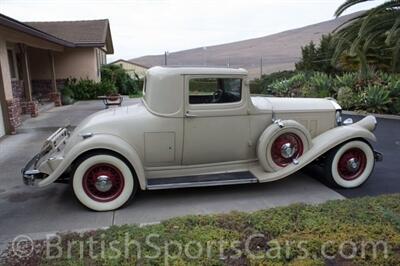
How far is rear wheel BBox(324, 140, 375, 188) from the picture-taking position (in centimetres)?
491

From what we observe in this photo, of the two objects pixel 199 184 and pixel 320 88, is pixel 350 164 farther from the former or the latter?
pixel 320 88

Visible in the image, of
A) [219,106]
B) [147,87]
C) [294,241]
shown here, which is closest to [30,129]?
[147,87]

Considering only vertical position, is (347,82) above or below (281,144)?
above

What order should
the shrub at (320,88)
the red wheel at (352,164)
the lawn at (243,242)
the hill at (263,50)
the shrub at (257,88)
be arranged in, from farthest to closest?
the hill at (263,50)
the shrub at (257,88)
the shrub at (320,88)
the red wheel at (352,164)
the lawn at (243,242)

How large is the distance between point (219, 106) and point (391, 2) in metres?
11.0

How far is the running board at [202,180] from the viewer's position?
4.52 meters

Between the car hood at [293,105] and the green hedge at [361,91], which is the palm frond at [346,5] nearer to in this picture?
the green hedge at [361,91]

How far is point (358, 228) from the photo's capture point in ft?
11.3

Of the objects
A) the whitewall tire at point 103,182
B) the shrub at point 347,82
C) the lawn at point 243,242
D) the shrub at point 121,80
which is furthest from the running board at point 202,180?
the shrub at point 121,80

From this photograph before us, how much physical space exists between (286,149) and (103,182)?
2367 mm

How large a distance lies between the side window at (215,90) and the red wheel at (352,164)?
1.67 metres

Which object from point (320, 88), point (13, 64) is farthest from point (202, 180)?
point (13, 64)

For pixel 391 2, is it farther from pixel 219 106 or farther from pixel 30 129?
pixel 30 129

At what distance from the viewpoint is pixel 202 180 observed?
4.63 meters
